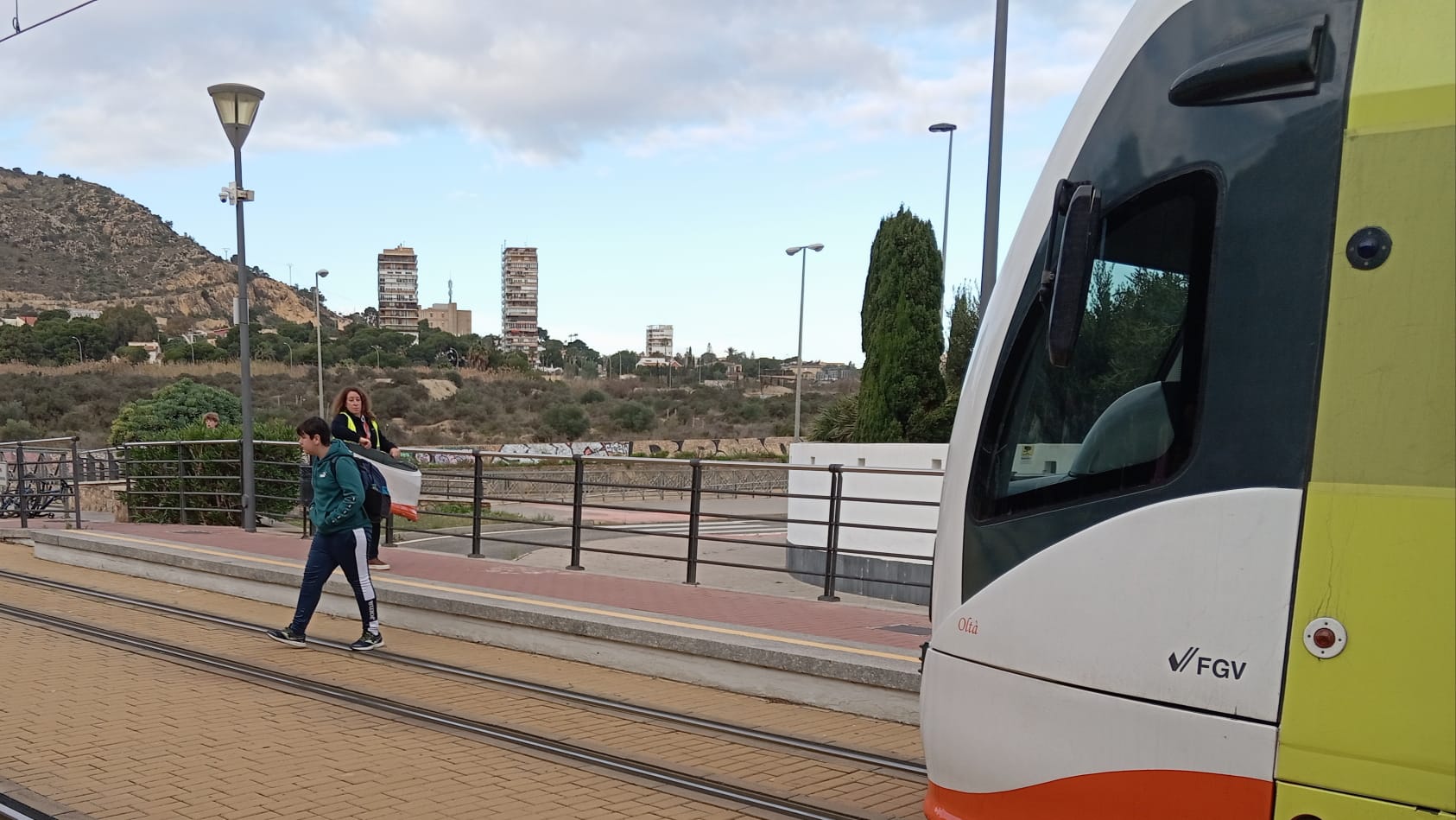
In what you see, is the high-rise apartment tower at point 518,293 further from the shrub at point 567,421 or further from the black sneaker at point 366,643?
the black sneaker at point 366,643

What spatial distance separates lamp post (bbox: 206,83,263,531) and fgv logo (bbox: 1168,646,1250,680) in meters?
12.4

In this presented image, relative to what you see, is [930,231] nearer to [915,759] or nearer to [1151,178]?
[915,759]

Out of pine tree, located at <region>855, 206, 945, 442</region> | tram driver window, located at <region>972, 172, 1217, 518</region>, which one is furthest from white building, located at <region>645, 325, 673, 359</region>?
tram driver window, located at <region>972, 172, 1217, 518</region>

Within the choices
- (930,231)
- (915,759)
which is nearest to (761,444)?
(930,231)

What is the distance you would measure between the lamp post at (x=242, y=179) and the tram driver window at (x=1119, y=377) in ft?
38.9

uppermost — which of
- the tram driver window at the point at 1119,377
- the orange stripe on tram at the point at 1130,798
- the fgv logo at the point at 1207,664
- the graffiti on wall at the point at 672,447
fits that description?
the tram driver window at the point at 1119,377

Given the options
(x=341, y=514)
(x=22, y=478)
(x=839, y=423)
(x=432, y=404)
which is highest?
(x=341, y=514)

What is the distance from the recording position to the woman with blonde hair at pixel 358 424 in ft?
32.4

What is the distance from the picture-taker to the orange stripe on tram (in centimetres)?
278

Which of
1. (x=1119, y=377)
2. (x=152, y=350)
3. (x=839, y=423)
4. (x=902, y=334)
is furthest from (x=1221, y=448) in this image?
(x=152, y=350)

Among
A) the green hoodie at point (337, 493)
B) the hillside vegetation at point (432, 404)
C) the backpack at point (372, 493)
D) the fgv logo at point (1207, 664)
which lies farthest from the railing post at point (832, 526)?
the hillside vegetation at point (432, 404)

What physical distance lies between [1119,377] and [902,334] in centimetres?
2099

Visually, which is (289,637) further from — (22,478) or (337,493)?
(22,478)

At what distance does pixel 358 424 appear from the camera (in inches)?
401
